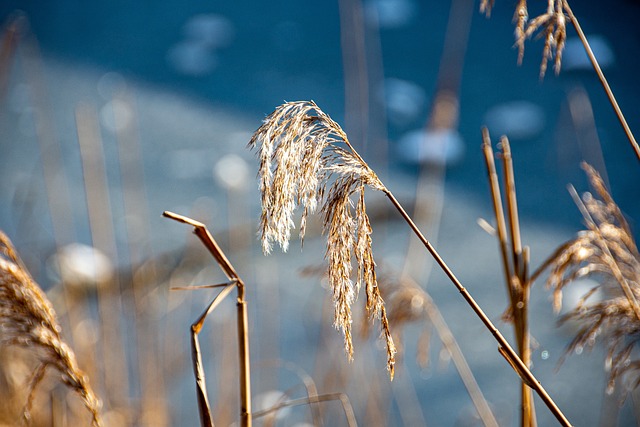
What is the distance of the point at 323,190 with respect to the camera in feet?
1.73

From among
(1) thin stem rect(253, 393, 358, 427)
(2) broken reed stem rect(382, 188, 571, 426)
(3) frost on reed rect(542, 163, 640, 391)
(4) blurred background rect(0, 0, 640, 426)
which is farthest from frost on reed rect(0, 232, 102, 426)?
(4) blurred background rect(0, 0, 640, 426)

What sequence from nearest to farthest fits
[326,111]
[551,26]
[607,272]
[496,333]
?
[496,333]
[551,26]
[607,272]
[326,111]

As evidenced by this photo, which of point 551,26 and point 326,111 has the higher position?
point 326,111

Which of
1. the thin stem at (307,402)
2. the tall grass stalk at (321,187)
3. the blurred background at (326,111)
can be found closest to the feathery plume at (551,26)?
the tall grass stalk at (321,187)

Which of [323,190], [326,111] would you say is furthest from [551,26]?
[326,111]


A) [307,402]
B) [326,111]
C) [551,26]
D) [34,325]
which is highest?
[326,111]

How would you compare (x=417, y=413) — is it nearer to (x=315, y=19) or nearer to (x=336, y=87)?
(x=336, y=87)

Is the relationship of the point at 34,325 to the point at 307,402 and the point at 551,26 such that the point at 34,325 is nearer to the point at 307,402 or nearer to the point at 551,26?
the point at 307,402

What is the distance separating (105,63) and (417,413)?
6.94 feet

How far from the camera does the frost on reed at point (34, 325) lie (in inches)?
24.0

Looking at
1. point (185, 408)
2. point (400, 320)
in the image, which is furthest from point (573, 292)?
point (185, 408)

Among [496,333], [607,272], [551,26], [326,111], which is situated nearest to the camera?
[496,333]

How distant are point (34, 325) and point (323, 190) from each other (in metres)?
0.35

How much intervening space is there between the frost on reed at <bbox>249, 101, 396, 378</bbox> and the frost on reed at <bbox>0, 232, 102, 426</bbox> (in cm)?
28
